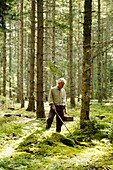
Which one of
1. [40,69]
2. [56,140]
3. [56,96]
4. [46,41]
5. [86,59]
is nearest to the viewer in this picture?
[56,140]

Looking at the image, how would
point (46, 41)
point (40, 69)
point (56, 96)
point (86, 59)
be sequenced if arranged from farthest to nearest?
point (46, 41)
point (40, 69)
point (86, 59)
point (56, 96)

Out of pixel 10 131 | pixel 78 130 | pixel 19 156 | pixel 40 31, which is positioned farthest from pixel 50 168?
pixel 40 31

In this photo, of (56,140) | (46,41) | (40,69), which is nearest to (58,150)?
(56,140)

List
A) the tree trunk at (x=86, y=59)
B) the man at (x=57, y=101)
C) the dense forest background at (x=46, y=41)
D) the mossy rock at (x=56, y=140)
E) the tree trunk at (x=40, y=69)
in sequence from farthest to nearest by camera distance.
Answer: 1. the tree trunk at (x=40, y=69)
2. the dense forest background at (x=46, y=41)
3. the tree trunk at (x=86, y=59)
4. the man at (x=57, y=101)
5. the mossy rock at (x=56, y=140)

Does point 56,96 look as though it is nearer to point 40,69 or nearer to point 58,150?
point 58,150

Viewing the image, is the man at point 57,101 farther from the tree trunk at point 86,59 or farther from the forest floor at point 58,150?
the tree trunk at point 86,59

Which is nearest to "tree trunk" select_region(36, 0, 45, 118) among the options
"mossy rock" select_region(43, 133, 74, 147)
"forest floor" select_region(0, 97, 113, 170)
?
"forest floor" select_region(0, 97, 113, 170)

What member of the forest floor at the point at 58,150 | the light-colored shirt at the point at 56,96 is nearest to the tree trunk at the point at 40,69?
the forest floor at the point at 58,150

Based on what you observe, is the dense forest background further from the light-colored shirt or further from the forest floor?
the forest floor

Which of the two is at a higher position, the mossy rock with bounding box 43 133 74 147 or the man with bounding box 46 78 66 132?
the man with bounding box 46 78 66 132

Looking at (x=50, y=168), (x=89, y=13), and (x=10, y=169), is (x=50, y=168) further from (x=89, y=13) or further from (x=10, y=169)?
(x=89, y=13)

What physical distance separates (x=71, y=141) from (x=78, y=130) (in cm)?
183

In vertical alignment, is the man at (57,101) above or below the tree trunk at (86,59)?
below

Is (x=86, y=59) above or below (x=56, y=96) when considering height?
above
